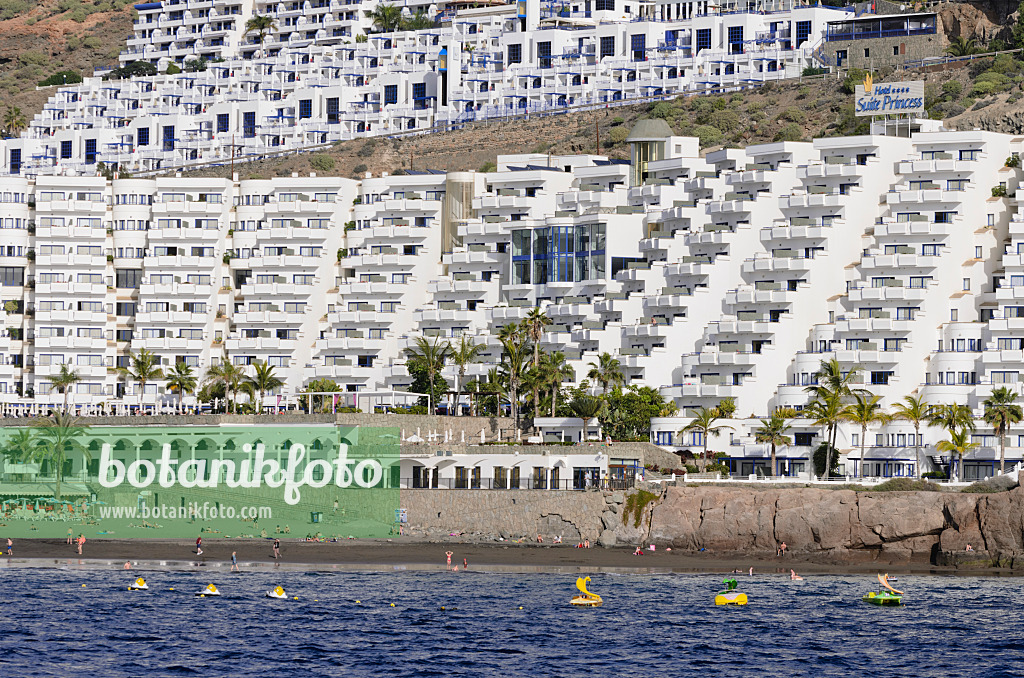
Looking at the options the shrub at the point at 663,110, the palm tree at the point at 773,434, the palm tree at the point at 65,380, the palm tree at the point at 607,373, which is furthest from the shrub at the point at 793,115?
the palm tree at the point at 65,380

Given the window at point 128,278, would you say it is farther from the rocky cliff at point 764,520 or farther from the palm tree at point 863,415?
the palm tree at point 863,415

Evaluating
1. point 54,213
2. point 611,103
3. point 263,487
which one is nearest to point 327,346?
point 54,213

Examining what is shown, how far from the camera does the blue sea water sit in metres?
82.1

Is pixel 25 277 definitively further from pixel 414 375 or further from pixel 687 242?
pixel 687 242

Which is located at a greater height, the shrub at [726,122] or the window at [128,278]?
the shrub at [726,122]

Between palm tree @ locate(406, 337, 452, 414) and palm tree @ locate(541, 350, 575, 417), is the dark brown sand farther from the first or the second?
palm tree @ locate(406, 337, 452, 414)

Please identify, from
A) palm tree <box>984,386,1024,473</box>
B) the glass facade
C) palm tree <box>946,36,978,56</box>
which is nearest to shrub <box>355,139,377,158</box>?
the glass facade

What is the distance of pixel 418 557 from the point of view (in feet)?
368

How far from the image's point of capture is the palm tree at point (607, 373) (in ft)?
451

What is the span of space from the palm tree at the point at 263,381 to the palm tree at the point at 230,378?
1.30 meters

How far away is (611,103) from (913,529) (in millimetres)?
94261

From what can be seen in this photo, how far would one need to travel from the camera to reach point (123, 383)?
16125 centimetres

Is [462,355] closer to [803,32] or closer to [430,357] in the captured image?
[430,357]

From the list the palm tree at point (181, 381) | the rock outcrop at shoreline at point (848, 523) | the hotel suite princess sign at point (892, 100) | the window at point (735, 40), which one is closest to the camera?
the rock outcrop at shoreline at point (848, 523)
